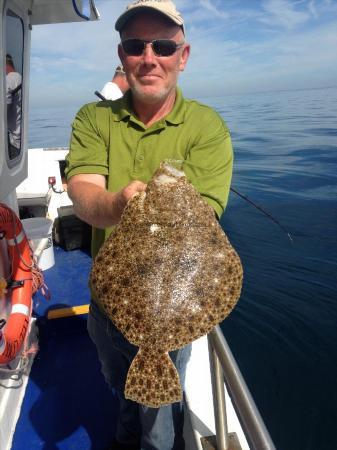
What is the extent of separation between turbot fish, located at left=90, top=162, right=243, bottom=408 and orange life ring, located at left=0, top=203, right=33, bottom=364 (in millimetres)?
1774

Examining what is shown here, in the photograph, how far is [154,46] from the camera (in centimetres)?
222

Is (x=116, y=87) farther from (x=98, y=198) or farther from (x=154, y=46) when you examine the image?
(x=98, y=198)

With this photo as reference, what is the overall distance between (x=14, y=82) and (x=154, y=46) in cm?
201

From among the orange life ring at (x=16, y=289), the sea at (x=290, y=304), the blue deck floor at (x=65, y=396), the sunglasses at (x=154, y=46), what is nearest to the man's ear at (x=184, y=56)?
the sunglasses at (x=154, y=46)

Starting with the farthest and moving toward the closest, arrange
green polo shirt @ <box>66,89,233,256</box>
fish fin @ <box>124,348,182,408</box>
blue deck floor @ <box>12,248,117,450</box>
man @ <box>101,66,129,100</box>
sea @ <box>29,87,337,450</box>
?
man @ <box>101,66,129,100</box>
sea @ <box>29,87,337,450</box>
blue deck floor @ <box>12,248,117,450</box>
green polo shirt @ <box>66,89,233,256</box>
fish fin @ <box>124,348,182,408</box>

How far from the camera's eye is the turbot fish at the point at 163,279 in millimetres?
1799

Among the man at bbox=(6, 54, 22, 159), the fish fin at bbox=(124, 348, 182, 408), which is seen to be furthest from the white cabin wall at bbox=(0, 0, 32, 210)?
the fish fin at bbox=(124, 348, 182, 408)

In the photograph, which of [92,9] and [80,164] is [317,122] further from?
[80,164]

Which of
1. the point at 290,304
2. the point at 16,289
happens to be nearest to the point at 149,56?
the point at 16,289

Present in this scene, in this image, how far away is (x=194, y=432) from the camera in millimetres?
2725

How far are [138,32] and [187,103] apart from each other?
539 millimetres

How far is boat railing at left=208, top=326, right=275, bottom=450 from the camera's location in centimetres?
160

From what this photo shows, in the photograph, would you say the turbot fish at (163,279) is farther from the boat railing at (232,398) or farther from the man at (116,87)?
the man at (116,87)

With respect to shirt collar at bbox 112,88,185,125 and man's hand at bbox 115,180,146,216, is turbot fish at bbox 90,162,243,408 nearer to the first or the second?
man's hand at bbox 115,180,146,216
